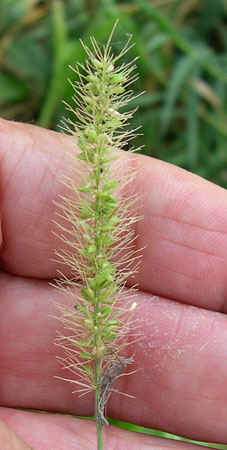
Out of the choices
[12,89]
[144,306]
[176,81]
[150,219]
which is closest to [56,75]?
[12,89]

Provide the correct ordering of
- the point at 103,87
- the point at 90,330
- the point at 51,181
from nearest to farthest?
the point at 103,87, the point at 90,330, the point at 51,181

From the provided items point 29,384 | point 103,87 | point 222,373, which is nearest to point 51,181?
point 103,87

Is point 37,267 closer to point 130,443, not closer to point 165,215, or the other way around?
point 165,215

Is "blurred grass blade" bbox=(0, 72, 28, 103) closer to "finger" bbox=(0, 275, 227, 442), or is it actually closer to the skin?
the skin

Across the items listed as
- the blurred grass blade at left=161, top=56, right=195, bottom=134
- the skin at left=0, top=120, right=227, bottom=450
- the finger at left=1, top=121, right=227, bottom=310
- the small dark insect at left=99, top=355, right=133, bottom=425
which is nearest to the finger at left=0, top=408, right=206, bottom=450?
the skin at left=0, top=120, right=227, bottom=450

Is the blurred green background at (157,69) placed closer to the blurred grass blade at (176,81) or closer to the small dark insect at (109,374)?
the blurred grass blade at (176,81)

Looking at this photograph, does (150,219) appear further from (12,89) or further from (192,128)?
(12,89)
